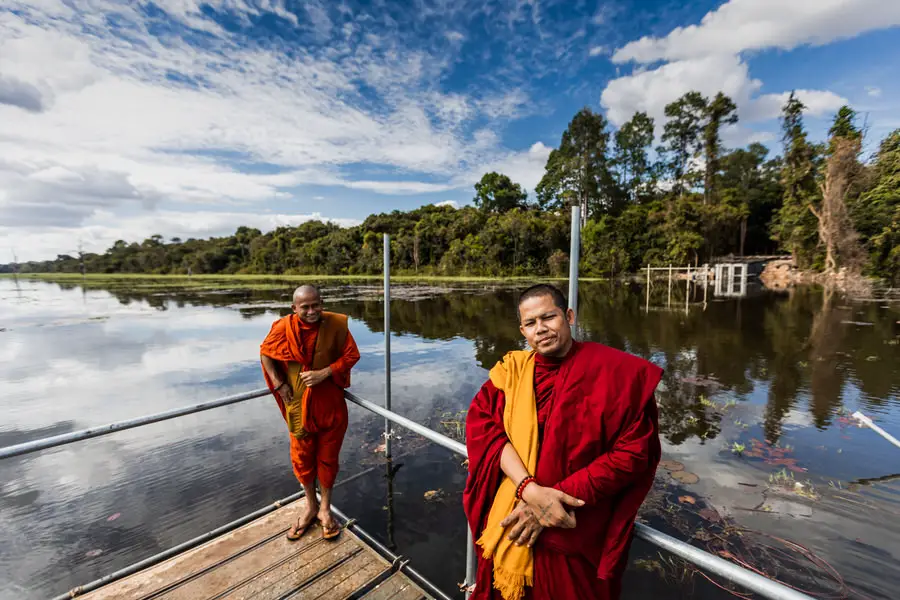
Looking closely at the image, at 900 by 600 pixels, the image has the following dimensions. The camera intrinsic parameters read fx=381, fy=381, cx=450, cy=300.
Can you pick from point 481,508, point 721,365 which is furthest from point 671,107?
point 481,508

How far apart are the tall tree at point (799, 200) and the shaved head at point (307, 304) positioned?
126 feet

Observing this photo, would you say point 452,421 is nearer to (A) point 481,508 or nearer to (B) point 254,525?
(B) point 254,525

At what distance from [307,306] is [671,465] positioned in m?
4.81

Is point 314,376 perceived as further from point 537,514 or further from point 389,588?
point 537,514

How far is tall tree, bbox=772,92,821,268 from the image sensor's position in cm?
2936

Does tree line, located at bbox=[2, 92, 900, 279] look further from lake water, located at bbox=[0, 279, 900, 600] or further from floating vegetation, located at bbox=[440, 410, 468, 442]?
floating vegetation, located at bbox=[440, 410, 468, 442]

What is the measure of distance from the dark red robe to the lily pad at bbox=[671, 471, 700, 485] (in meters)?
3.93

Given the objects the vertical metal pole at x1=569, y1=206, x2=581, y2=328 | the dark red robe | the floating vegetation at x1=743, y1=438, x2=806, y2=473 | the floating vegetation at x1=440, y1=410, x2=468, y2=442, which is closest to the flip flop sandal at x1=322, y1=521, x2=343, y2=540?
the dark red robe

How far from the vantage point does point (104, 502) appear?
4.31m

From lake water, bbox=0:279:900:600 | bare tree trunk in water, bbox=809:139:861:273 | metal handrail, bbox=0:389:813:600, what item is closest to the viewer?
metal handrail, bbox=0:389:813:600

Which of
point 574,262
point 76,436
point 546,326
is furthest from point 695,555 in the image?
point 76,436

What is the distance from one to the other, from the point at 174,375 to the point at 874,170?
37695mm

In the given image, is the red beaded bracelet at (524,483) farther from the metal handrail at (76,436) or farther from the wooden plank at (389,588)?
the metal handrail at (76,436)

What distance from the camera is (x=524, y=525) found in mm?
1324
